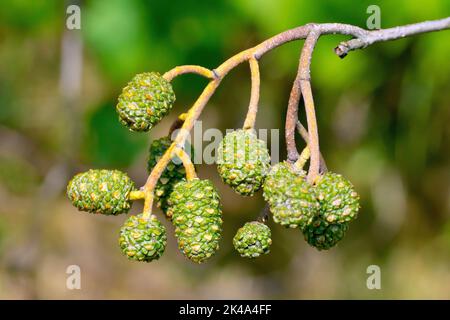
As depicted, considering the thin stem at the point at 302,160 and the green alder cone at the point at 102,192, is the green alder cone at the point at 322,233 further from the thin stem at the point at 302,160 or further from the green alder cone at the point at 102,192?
the green alder cone at the point at 102,192

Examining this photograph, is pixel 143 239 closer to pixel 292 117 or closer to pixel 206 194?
pixel 206 194

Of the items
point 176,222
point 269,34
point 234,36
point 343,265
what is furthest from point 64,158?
point 176,222

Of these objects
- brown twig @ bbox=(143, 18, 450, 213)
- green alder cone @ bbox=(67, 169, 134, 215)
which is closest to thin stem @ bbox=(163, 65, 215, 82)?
brown twig @ bbox=(143, 18, 450, 213)

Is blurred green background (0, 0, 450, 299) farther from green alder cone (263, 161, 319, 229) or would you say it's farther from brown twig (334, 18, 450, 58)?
green alder cone (263, 161, 319, 229)

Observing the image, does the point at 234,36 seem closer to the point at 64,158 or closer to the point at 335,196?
the point at 64,158

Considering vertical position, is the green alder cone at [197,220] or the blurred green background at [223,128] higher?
the blurred green background at [223,128]

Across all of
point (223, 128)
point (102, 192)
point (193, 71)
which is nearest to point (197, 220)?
point (102, 192)

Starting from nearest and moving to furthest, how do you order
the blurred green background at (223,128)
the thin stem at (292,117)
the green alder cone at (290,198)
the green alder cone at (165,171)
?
1. the green alder cone at (290,198)
2. the thin stem at (292,117)
3. the green alder cone at (165,171)
4. the blurred green background at (223,128)

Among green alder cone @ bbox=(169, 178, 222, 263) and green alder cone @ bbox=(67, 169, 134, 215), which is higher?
green alder cone @ bbox=(67, 169, 134, 215)

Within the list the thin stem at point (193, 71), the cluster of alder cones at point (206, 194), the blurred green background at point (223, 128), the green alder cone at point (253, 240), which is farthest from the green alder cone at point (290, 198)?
the blurred green background at point (223, 128)
